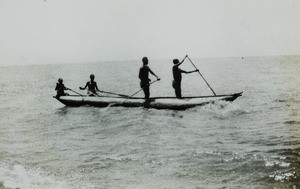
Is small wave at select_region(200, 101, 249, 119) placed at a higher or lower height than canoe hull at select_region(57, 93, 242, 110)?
lower

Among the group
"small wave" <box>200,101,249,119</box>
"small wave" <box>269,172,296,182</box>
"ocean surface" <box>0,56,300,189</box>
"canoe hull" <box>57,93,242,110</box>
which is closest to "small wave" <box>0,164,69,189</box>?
"ocean surface" <box>0,56,300,189</box>

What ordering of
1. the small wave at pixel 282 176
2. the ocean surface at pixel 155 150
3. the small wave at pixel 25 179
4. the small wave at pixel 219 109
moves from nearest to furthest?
the small wave at pixel 282 176, the small wave at pixel 25 179, the ocean surface at pixel 155 150, the small wave at pixel 219 109

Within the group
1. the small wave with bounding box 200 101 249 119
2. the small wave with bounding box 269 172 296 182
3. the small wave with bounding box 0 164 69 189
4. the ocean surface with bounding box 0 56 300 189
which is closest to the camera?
the small wave with bounding box 269 172 296 182

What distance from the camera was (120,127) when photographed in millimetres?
15289

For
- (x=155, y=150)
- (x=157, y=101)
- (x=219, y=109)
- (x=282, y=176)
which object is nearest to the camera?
(x=282, y=176)

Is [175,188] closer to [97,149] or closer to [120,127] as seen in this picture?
[97,149]

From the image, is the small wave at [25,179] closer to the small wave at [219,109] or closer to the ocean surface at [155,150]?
the ocean surface at [155,150]

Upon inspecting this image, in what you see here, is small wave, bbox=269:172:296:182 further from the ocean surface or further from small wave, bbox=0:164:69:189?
small wave, bbox=0:164:69:189

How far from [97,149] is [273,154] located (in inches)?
205

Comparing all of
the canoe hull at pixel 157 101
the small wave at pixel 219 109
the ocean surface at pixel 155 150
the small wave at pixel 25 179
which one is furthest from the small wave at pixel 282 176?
the small wave at pixel 219 109

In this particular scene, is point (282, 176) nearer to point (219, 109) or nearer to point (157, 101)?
point (219, 109)

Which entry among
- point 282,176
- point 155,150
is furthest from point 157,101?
point 282,176

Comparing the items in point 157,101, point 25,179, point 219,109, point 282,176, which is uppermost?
point 157,101

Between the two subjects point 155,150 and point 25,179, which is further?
point 155,150
